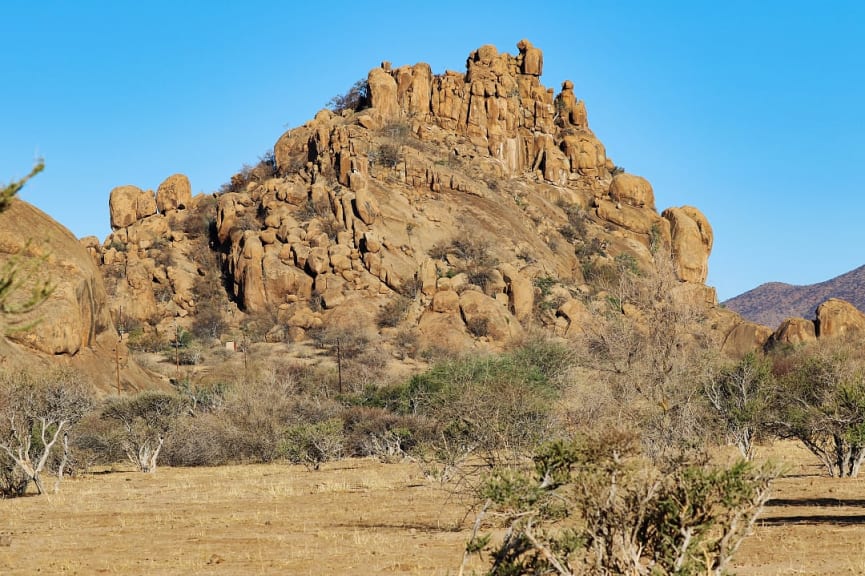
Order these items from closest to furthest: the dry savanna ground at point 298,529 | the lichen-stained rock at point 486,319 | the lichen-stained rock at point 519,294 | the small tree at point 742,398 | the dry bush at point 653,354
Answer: the dry savanna ground at point 298,529, the dry bush at point 653,354, the small tree at point 742,398, the lichen-stained rock at point 486,319, the lichen-stained rock at point 519,294

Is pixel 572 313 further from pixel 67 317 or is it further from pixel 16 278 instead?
pixel 16 278

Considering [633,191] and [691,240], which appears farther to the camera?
[633,191]

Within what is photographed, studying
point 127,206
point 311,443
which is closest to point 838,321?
point 311,443

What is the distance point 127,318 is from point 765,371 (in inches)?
2131

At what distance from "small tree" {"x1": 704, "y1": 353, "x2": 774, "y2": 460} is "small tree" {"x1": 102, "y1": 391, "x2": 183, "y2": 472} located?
2103 cm

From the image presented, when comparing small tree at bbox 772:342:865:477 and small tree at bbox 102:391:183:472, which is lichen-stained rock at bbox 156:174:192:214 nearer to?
small tree at bbox 102:391:183:472

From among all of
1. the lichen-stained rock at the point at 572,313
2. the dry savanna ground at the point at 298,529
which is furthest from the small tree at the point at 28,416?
the lichen-stained rock at the point at 572,313

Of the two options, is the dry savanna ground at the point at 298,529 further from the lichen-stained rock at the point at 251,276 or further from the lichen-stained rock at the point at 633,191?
the lichen-stained rock at the point at 633,191

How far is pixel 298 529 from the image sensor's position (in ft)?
65.0

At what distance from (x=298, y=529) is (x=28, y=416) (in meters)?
12.9

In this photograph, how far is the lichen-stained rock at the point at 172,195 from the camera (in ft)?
312

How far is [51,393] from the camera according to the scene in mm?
30594

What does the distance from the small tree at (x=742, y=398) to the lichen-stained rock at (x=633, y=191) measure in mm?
66917

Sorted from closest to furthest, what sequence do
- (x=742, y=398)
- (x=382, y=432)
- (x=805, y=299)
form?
(x=742, y=398)
(x=382, y=432)
(x=805, y=299)
